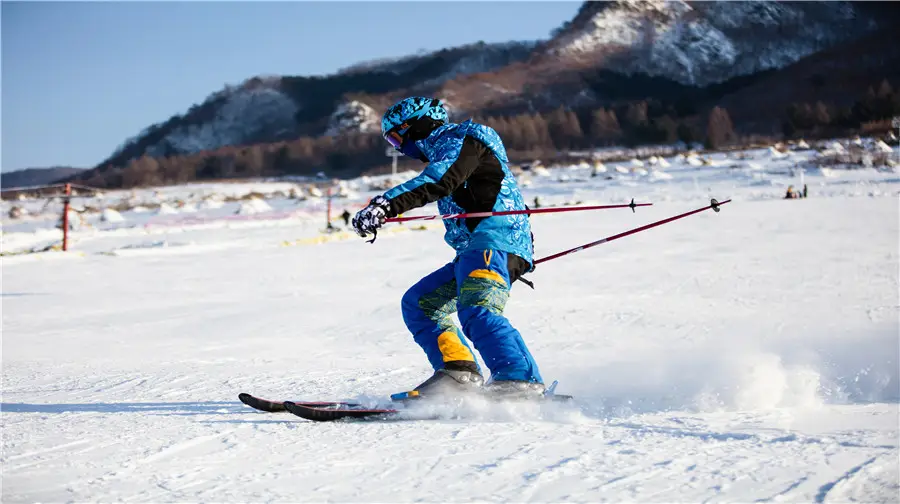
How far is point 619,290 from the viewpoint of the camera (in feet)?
31.3

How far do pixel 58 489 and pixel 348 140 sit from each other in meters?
83.9

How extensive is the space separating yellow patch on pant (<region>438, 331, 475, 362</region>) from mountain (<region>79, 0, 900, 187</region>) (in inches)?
3229

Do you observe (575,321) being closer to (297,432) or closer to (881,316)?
(881,316)

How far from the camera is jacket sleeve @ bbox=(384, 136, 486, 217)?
11.6ft

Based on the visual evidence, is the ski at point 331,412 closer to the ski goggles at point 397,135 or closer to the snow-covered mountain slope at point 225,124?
the ski goggles at point 397,135

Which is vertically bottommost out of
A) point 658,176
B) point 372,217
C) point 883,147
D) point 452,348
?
point 452,348

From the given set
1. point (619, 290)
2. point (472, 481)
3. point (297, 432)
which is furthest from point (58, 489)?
point (619, 290)

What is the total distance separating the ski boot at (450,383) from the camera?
3.86m

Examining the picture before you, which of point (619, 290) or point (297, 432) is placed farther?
point (619, 290)

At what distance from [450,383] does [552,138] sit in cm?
7079

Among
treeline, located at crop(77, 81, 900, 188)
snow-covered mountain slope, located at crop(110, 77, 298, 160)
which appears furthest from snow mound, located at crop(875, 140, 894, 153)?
snow-covered mountain slope, located at crop(110, 77, 298, 160)

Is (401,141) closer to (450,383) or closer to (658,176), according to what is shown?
(450,383)

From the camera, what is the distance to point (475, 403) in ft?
12.3

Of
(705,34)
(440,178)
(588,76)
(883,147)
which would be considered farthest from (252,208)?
(705,34)
